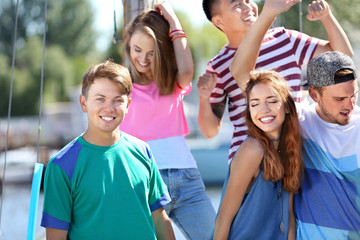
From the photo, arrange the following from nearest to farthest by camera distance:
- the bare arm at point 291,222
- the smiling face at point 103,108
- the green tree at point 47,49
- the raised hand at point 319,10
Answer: the smiling face at point 103,108, the bare arm at point 291,222, the raised hand at point 319,10, the green tree at point 47,49

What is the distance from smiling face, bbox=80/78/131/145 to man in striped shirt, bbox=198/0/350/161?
2.55ft

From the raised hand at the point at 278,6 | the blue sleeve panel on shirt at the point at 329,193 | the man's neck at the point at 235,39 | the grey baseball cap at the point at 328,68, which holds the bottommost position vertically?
the blue sleeve panel on shirt at the point at 329,193

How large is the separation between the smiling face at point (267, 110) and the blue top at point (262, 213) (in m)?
0.19

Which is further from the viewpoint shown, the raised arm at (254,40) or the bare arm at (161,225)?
the raised arm at (254,40)

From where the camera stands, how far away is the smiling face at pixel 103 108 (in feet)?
8.21

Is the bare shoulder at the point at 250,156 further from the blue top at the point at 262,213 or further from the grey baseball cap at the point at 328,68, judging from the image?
the grey baseball cap at the point at 328,68

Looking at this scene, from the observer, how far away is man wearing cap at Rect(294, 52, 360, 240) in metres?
2.55

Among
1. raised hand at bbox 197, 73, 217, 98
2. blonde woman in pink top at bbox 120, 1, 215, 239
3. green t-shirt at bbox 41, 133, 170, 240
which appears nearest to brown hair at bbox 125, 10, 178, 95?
blonde woman in pink top at bbox 120, 1, 215, 239

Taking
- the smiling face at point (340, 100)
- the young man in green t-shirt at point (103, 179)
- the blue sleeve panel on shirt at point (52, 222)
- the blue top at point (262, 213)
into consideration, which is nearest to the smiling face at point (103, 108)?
the young man in green t-shirt at point (103, 179)

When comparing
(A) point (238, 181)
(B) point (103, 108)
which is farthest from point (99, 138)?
(A) point (238, 181)

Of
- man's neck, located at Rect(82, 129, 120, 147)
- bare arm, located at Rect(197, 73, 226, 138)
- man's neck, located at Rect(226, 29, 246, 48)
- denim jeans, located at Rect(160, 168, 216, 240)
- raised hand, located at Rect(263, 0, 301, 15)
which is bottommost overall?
denim jeans, located at Rect(160, 168, 216, 240)

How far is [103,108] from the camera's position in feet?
8.22

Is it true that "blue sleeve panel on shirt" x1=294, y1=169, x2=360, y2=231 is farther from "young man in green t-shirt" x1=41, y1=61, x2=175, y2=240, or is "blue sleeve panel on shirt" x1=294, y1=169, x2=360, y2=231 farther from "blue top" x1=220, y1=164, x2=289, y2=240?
"young man in green t-shirt" x1=41, y1=61, x2=175, y2=240

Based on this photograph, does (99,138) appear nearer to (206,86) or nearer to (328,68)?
(206,86)
